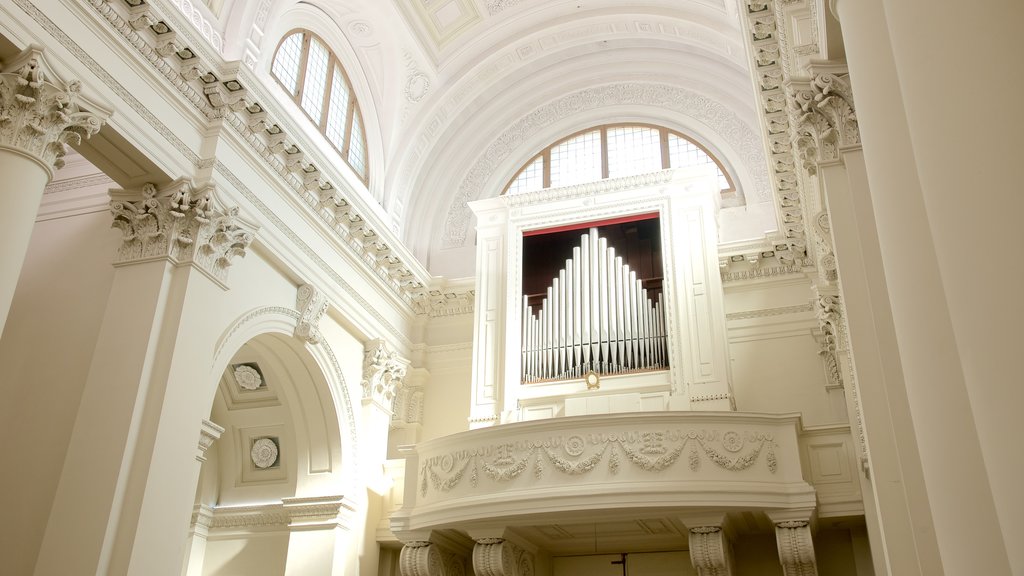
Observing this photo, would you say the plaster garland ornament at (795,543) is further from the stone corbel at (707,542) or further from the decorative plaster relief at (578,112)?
the decorative plaster relief at (578,112)

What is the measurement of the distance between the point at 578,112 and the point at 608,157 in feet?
3.53

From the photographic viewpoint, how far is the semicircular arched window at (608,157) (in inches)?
562

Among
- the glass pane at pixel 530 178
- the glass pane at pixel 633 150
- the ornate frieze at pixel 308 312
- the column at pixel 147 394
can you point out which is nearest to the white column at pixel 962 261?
the column at pixel 147 394

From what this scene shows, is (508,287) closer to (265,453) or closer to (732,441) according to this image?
(732,441)

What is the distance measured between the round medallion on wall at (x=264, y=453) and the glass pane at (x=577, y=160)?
20.5 ft

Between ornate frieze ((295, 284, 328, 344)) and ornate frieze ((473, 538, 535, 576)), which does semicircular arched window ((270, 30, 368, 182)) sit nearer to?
ornate frieze ((295, 284, 328, 344))

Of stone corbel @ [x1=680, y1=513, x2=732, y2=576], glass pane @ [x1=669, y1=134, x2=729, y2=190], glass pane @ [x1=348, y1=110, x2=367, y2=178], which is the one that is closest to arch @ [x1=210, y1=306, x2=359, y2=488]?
glass pane @ [x1=348, y1=110, x2=367, y2=178]

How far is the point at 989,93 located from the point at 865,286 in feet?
13.6

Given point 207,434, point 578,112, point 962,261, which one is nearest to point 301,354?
point 207,434

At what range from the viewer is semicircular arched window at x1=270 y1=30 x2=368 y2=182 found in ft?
37.8

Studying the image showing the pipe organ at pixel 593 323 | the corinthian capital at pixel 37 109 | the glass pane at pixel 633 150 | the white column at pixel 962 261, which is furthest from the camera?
the glass pane at pixel 633 150

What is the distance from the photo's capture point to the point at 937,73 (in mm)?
2725

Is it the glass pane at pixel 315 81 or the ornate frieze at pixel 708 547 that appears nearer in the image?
the ornate frieze at pixel 708 547

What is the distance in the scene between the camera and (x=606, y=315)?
447 inches
